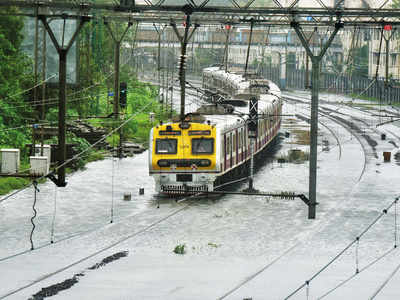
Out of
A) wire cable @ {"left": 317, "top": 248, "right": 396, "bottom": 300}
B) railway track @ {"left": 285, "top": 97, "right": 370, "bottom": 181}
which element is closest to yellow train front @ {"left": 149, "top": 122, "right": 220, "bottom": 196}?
wire cable @ {"left": 317, "top": 248, "right": 396, "bottom": 300}

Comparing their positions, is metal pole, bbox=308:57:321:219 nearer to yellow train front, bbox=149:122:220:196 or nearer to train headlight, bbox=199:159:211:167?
train headlight, bbox=199:159:211:167

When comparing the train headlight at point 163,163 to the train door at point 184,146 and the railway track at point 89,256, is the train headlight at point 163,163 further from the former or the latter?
the railway track at point 89,256

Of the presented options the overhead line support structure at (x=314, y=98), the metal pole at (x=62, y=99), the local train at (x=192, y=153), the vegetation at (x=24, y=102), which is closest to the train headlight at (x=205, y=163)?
the local train at (x=192, y=153)

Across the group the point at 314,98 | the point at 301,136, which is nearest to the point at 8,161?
the point at 314,98

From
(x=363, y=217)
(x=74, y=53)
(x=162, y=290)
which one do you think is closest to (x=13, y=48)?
(x=74, y=53)

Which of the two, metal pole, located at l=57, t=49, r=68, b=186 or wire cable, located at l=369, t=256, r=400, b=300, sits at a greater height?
metal pole, located at l=57, t=49, r=68, b=186

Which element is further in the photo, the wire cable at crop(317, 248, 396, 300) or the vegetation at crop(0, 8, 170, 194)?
the vegetation at crop(0, 8, 170, 194)

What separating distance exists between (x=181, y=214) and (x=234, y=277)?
34.1ft

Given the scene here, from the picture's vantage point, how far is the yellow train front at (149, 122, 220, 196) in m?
35.7

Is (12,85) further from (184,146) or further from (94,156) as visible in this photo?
(184,146)

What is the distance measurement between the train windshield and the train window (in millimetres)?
710

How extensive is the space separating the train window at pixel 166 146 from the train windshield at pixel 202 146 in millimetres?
710

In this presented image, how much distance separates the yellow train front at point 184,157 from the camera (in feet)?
117

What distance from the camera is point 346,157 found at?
5562 centimetres
